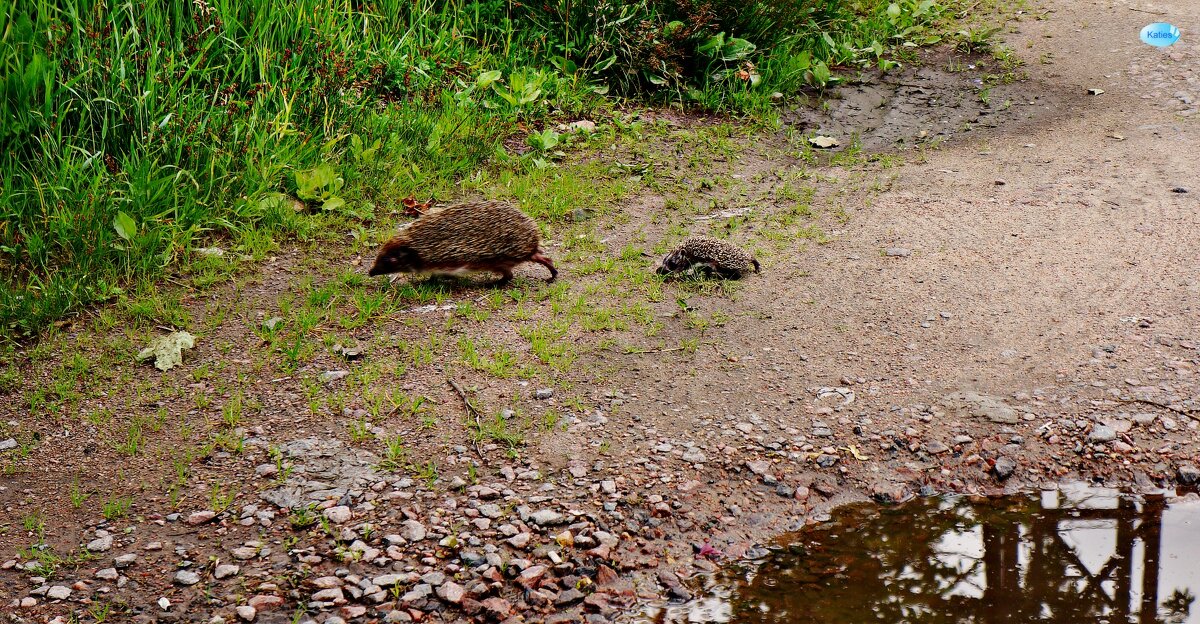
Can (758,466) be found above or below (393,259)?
below

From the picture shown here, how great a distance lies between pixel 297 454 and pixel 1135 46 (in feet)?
25.3

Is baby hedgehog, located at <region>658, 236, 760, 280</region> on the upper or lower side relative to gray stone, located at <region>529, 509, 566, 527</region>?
upper

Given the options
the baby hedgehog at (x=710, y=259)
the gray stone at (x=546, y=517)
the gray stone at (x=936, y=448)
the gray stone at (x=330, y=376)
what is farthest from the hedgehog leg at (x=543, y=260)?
the gray stone at (x=936, y=448)

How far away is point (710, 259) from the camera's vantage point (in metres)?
5.37

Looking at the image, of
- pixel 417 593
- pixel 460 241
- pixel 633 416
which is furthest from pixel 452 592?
pixel 460 241

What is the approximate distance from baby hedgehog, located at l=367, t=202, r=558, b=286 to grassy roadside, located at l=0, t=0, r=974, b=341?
32.7 inches

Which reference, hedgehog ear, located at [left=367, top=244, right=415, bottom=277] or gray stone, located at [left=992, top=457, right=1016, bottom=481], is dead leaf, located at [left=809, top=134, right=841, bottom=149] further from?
gray stone, located at [left=992, top=457, right=1016, bottom=481]

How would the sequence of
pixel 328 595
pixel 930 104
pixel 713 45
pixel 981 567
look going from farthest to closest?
pixel 930 104, pixel 713 45, pixel 981 567, pixel 328 595

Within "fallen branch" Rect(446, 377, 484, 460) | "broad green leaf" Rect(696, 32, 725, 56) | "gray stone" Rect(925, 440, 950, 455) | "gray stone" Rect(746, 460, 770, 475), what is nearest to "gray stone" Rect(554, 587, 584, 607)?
"fallen branch" Rect(446, 377, 484, 460)

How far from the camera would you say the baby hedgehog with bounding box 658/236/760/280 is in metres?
5.37

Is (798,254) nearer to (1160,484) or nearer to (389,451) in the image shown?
(1160,484)

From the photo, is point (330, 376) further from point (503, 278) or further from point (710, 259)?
point (710, 259)

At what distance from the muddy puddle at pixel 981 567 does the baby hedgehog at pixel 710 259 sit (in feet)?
6.18

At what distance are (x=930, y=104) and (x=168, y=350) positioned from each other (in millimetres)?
5858
